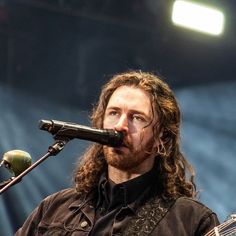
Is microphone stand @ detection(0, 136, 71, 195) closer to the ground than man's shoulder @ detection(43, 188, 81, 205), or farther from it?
farther from it

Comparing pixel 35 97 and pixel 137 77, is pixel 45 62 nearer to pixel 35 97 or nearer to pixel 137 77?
pixel 35 97

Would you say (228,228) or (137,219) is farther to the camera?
(137,219)

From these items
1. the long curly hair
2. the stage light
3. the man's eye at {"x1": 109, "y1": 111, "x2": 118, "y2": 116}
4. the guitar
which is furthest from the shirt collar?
the stage light

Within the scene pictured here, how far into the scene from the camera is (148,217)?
285 cm

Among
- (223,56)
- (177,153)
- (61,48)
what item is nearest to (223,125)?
(223,56)

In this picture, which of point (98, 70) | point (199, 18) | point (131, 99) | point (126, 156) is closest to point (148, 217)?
point (126, 156)

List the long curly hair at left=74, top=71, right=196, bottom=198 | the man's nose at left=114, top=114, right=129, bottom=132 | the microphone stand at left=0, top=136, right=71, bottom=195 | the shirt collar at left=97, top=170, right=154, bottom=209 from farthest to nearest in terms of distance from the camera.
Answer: the long curly hair at left=74, top=71, right=196, bottom=198 < the shirt collar at left=97, top=170, right=154, bottom=209 < the man's nose at left=114, top=114, right=129, bottom=132 < the microphone stand at left=0, top=136, right=71, bottom=195

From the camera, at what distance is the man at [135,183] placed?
A: 2.84 metres

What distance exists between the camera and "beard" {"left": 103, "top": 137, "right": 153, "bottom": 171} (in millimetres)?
2846

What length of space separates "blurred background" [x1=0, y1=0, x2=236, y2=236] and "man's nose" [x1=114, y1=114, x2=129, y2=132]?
10.3ft

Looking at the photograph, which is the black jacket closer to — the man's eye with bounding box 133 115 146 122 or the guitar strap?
the guitar strap

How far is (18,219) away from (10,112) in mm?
1058

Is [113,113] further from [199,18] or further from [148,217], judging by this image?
[199,18]

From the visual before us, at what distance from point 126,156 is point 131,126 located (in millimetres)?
143
